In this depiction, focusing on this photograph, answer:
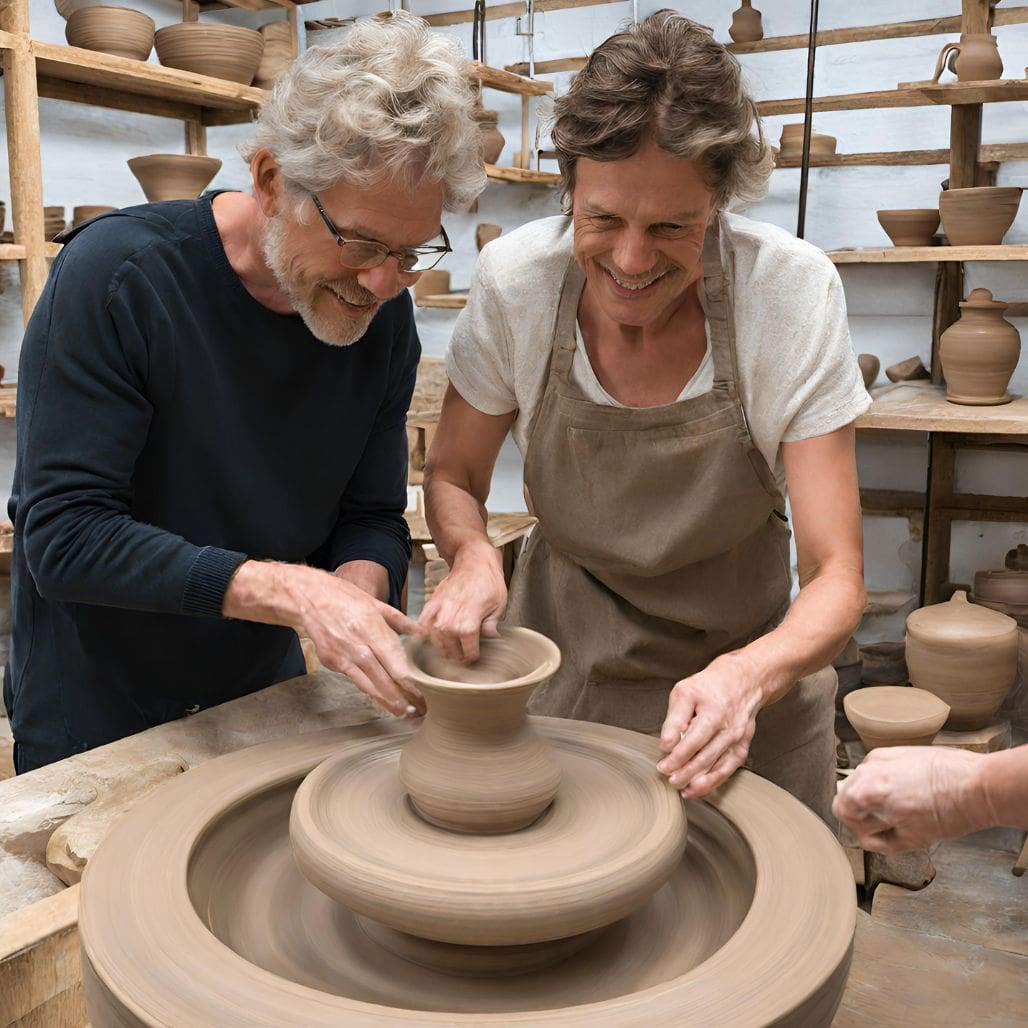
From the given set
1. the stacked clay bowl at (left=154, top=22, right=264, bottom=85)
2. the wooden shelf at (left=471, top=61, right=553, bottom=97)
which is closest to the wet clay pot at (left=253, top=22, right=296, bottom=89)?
the stacked clay bowl at (left=154, top=22, right=264, bottom=85)

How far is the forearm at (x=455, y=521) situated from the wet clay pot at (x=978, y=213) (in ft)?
11.5

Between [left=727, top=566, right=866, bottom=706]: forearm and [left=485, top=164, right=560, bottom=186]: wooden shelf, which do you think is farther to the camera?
[left=485, top=164, right=560, bottom=186]: wooden shelf

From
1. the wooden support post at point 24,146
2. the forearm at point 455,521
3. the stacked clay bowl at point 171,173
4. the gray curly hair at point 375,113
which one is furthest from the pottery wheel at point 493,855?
the stacked clay bowl at point 171,173

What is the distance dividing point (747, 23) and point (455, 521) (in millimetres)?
4605

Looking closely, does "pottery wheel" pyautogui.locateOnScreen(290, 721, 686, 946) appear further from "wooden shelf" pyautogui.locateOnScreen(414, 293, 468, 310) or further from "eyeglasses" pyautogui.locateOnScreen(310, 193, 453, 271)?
"wooden shelf" pyautogui.locateOnScreen(414, 293, 468, 310)

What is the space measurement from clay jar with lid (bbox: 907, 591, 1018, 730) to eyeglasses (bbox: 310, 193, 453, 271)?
133 inches

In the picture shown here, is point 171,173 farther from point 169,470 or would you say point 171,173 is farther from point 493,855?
point 493,855

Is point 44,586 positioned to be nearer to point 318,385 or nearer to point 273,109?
point 318,385

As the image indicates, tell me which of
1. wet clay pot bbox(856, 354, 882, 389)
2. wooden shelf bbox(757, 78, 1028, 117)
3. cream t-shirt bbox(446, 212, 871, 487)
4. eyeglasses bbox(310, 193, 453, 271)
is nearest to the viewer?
eyeglasses bbox(310, 193, 453, 271)

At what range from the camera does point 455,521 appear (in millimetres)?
2162

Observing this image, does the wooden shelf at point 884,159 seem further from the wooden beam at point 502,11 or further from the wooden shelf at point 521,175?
the wooden beam at point 502,11

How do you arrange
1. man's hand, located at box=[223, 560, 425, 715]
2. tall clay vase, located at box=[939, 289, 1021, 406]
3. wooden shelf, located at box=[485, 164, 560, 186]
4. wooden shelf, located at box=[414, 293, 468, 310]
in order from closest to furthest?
1. man's hand, located at box=[223, 560, 425, 715]
2. tall clay vase, located at box=[939, 289, 1021, 406]
3. wooden shelf, located at box=[485, 164, 560, 186]
4. wooden shelf, located at box=[414, 293, 468, 310]

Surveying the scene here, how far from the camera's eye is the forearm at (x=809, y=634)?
1.70m

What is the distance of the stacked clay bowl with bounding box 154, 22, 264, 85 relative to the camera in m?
4.97
